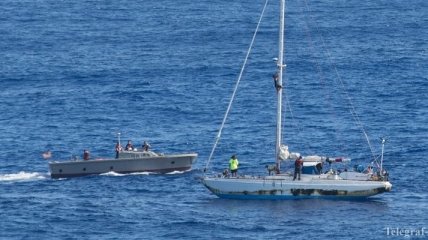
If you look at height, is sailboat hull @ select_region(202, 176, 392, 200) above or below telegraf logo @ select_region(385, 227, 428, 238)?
above

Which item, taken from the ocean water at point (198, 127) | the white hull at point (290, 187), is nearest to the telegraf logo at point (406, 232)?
the ocean water at point (198, 127)

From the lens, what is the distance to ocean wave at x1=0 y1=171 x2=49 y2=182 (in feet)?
427

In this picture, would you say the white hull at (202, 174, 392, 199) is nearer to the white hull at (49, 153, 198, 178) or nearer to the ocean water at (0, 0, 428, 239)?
the ocean water at (0, 0, 428, 239)

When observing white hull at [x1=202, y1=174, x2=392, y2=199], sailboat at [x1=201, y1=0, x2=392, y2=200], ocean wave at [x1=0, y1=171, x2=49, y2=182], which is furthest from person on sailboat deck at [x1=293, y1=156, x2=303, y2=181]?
ocean wave at [x1=0, y1=171, x2=49, y2=182]

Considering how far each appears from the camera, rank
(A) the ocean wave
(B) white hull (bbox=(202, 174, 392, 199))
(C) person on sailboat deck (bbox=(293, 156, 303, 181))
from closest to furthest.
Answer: (B) white hull (bbox=(202, 174, 392, 199)) → (C) person on sailboat deck (bbox=(293, 156, 303, 181)) → (A) the ocean wave

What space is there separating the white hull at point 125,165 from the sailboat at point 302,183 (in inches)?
409

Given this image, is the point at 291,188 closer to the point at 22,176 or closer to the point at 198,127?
the point at 22,176

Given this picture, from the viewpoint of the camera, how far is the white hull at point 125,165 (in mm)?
131000

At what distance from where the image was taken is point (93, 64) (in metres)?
184

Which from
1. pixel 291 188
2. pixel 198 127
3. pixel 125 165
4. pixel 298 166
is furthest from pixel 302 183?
pixel 198 127

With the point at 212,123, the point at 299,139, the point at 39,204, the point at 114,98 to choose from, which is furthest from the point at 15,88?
the point at 39,204

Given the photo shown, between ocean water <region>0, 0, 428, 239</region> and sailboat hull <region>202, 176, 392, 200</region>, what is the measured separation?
2.58ft

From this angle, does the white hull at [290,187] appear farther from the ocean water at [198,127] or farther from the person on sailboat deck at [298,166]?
the ocean water at [198,127]

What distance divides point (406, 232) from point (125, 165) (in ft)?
94.2
